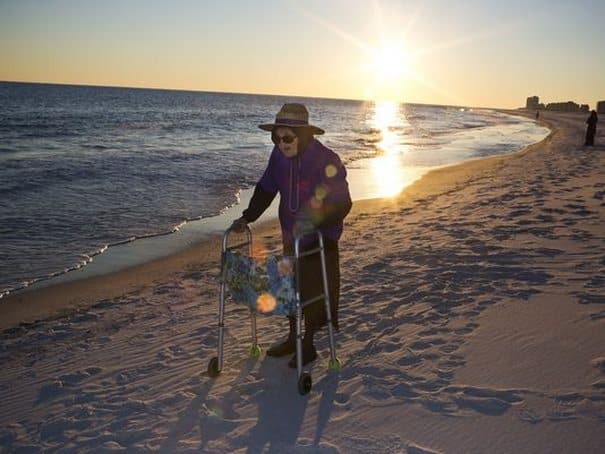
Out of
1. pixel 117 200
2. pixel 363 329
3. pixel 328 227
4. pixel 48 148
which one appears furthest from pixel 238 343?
pixel 48 148

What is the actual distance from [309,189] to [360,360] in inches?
62.0

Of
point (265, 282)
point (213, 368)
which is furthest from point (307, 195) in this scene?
point (213, 368)

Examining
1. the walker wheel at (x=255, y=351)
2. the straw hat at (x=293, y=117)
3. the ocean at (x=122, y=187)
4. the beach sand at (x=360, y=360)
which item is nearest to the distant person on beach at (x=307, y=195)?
the straw hat at (x=293, y=117)

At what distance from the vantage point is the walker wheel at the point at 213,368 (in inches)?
164

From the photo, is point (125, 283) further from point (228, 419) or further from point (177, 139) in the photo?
point (177, 139)

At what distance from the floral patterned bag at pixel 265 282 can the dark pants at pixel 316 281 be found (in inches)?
10.1

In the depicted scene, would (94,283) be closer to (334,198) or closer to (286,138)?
(286,138)

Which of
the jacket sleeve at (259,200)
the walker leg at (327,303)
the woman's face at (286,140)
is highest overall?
the woman's face at (286,140)

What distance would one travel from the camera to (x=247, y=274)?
364cm

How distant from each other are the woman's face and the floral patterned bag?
0.84 m

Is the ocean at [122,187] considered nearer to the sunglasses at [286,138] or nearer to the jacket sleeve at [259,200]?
the jacket sleeve at [259,200]

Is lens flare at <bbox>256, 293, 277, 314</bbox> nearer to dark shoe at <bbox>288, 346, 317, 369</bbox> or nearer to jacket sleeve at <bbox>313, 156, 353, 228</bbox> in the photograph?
jacket sleeve at <bbox>313, 156, 353, 228</bbox>

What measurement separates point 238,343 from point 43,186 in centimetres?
1241

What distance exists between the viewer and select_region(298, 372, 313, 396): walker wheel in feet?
12.4
